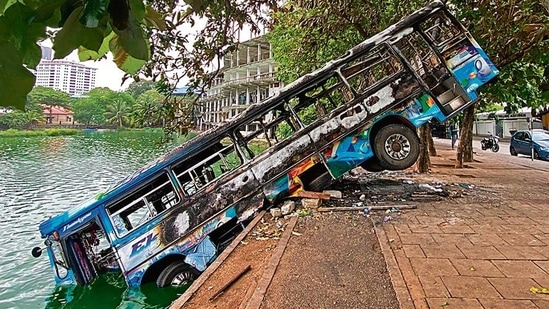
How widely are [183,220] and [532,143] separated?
57.6 ft

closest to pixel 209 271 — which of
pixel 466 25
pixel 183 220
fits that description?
Answer: pixel 183 220

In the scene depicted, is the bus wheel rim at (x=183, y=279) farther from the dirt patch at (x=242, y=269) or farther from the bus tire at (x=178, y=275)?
the dirt patch at (x=242, y=269)

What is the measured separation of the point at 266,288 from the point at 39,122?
71624mm

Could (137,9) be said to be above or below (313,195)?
above

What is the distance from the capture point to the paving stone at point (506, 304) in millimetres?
3342

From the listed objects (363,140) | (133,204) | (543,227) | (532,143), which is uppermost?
(133,204)

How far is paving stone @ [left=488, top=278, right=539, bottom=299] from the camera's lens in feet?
11.7

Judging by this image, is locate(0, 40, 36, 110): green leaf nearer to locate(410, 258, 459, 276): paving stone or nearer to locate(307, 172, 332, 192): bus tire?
locate(410, 258, 459, 276): paving stone

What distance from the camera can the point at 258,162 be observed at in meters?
7.22

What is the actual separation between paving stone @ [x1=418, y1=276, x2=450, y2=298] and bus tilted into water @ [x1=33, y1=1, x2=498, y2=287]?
3675 millimetres

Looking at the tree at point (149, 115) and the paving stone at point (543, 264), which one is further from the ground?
the tree at point (149, 115)

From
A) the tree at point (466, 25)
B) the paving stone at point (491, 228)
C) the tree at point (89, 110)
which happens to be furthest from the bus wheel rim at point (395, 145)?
the tree at point (89, 110)

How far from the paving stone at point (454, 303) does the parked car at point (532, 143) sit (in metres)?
17.3

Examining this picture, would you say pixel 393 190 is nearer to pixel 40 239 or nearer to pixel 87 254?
pixel 87 254
